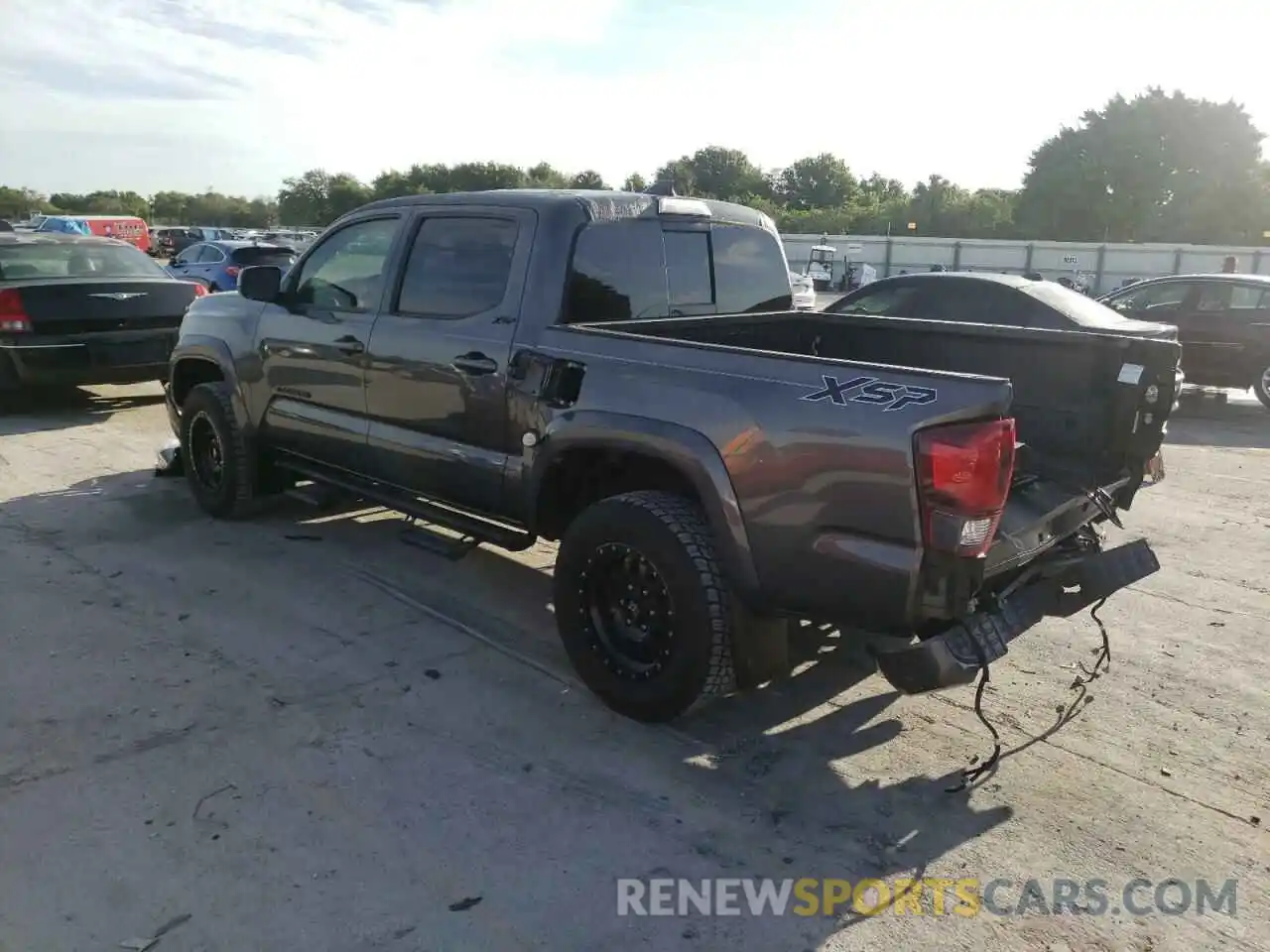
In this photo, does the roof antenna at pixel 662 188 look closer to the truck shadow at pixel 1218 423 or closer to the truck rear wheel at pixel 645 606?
the truck rear wheel at pixel 645 606

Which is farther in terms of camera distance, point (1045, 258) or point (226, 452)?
point (1045, 258)

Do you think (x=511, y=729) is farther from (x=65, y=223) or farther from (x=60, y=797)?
(x=65, y=223)

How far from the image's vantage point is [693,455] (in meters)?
3.43

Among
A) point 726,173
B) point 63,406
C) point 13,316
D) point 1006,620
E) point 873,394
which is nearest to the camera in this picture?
point 873,394

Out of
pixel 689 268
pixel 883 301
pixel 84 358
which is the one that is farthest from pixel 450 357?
pixel 883 301

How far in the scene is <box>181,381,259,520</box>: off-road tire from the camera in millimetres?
5938

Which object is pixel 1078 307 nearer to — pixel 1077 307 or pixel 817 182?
pixel 1077 307

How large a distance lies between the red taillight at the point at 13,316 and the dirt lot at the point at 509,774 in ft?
14.8

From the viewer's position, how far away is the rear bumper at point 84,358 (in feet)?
29.0

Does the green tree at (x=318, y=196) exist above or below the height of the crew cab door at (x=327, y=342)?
above

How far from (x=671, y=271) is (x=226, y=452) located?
3.12 metres

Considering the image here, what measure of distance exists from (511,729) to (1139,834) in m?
2.21

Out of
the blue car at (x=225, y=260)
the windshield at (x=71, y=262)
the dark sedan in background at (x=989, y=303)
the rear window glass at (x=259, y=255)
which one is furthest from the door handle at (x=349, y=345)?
the rear window glass at (x=259, y=255)

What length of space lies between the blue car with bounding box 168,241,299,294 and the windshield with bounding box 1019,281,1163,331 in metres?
12.9
